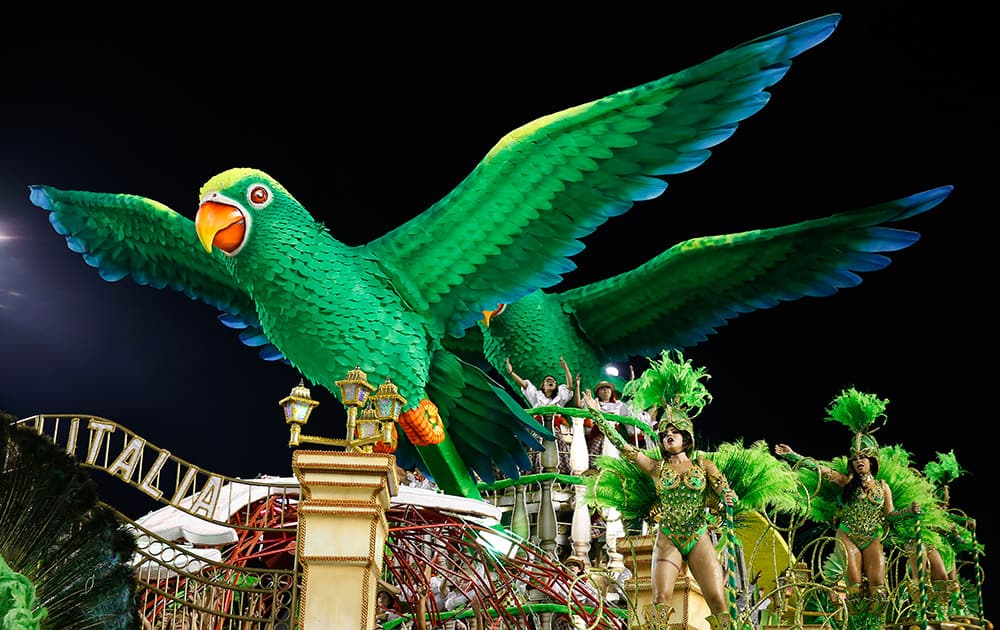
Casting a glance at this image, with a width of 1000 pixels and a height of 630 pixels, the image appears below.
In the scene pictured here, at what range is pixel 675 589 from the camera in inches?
271

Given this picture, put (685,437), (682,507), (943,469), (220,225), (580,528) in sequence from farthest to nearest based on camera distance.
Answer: (943,469) < (580,528) < (220,225) < (685,437) < (682,507)

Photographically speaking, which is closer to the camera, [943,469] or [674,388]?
[674,388]

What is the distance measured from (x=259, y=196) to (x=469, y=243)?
1616mm

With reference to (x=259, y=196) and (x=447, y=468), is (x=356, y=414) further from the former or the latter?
(x=447, y=468)

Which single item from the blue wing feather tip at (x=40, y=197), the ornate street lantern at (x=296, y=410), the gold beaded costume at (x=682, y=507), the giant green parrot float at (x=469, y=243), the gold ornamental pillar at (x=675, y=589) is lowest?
the gold ornamental pillar at (x=675, y=589)

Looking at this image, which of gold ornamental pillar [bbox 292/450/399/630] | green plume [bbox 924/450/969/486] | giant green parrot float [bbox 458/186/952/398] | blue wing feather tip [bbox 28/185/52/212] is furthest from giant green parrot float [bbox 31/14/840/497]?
green plume [bbox 924/450/969/486]

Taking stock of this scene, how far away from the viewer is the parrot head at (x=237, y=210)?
8195 mm

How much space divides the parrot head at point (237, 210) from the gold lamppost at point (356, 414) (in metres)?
2.83

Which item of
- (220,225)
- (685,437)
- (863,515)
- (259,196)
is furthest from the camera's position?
(259,196)

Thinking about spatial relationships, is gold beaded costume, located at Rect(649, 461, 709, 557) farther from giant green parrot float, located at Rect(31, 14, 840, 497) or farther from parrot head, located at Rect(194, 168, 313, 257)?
parrot head, located at Rect(194, 168, 313, 257)

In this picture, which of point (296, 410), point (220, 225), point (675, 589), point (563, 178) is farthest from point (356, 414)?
point (563, 178)

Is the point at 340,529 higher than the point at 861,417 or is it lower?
lower

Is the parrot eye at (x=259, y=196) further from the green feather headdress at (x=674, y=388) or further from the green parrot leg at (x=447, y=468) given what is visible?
the green feather headdress at (x=674, y=388)

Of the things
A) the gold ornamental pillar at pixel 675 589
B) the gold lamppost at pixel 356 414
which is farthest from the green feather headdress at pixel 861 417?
the gold lamppost at pixel 356 414
